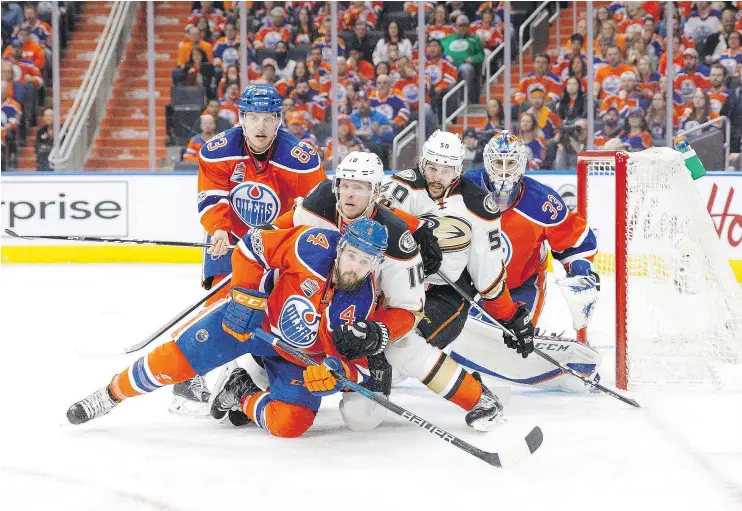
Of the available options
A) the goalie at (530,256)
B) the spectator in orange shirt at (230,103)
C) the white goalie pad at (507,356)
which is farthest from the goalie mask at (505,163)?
the spectator in orange shirt at (230,103)

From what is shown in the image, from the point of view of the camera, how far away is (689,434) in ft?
11.0

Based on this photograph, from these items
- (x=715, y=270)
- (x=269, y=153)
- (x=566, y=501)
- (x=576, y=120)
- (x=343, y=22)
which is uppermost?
(x=343, y=22)

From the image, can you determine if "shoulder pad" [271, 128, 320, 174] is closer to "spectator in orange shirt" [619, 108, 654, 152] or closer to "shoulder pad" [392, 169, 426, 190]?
"shoulder pad" [392, 169, 426, 190]

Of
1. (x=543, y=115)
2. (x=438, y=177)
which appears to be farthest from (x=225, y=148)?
(x=543, y=115)

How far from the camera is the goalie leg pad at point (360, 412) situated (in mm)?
3273

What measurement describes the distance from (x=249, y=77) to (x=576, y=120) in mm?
2355

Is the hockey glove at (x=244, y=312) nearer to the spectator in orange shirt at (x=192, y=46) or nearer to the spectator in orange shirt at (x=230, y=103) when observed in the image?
the spectator in orange shirt at (x=230, y=103)

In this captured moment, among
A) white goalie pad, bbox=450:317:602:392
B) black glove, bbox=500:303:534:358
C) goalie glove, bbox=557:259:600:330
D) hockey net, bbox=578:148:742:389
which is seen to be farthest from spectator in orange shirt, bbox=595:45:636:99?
black glove, bbox=500:303:534:358

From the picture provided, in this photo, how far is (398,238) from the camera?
313 centimetres

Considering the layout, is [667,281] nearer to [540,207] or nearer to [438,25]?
[540,207]

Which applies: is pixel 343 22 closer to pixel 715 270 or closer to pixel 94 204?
pixel 94 204

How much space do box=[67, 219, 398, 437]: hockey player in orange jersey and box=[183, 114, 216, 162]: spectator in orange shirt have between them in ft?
16.1

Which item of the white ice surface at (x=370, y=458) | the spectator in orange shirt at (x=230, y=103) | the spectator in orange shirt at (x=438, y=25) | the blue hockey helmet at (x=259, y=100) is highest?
the spectator in orange shirt at (x=438, y=25)

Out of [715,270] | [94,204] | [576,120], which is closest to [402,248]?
[715,270]
